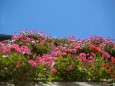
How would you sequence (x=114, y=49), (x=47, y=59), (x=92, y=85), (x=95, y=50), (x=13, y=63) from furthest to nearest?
(x=114, y=49) → (x=95, y=50) → (x=92, y=85) → (x=47, y=59) → (x=13, y=63)

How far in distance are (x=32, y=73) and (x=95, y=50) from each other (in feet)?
21.8

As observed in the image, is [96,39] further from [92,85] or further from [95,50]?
[92,85]

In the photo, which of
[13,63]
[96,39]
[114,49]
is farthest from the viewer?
[96,39]

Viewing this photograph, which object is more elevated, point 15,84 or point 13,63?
point 13,63

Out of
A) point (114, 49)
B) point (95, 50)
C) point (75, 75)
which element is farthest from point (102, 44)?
point (75, 75)

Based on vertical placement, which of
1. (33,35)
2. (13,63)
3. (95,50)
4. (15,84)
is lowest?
(15,84)

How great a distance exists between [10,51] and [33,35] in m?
8.26

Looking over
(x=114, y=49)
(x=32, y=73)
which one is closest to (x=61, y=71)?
(x=32, y=73)

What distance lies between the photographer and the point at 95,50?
13969mm

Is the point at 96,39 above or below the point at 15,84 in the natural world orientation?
above

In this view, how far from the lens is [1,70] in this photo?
768 centimetres

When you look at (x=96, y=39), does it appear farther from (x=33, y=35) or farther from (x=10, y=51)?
(x=10, y=51)

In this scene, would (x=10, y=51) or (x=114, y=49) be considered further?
(x=114, y=49)

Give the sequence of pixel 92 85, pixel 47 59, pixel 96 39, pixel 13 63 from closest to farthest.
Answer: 1. pixel 13 63
2. pixel 47 59
3. pixel 92 85
4. pixel 96 39
